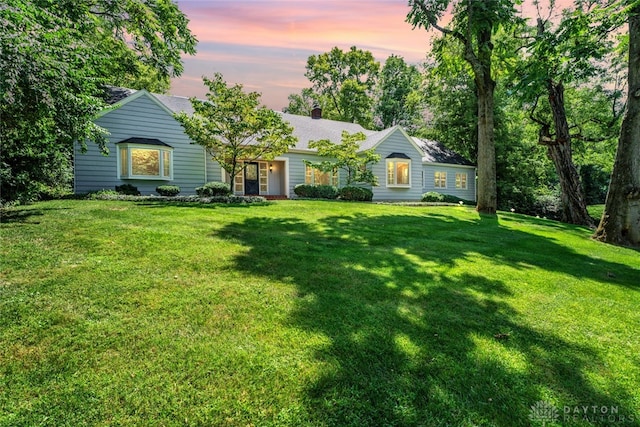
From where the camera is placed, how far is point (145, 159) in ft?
46.1

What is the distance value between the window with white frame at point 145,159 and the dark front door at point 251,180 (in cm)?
406

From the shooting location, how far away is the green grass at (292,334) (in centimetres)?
206

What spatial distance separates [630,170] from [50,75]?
531 inches

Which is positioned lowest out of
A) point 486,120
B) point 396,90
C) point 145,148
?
point 145,148

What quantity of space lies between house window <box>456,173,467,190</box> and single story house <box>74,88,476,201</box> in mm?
78

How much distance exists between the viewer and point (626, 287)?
16.3 feet

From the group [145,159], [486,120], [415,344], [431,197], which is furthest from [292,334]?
[431,197]

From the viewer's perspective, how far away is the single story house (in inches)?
532

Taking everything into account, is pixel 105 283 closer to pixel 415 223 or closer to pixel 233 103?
pixel 415 223

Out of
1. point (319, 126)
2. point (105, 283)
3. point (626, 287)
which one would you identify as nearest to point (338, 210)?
point (626, 287)

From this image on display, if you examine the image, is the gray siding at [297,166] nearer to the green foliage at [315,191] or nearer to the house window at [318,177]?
the house window at [318,177]

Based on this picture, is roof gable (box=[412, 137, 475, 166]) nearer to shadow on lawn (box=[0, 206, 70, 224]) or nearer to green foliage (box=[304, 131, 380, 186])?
green foliage (box=[304, 131, 380, 186])

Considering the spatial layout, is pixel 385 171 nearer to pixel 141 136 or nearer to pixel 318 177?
pixel 318 177

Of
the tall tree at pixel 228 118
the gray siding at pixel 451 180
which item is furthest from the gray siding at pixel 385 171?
the tall tree at pixel 228 118
